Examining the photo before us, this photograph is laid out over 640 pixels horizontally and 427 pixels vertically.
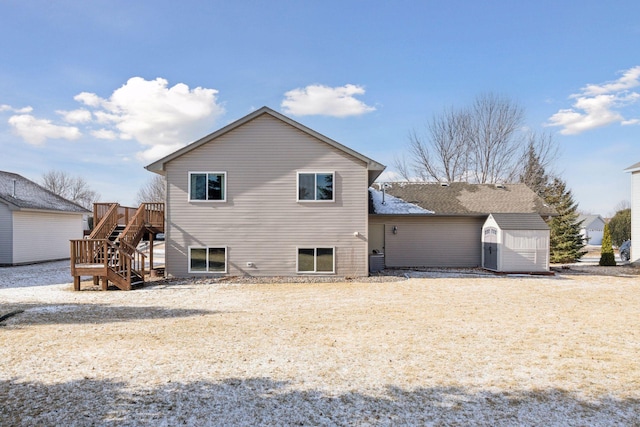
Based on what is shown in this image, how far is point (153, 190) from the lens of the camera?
5469cm

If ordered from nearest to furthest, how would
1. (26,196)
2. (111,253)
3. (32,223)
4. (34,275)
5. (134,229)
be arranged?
1. (111,253)
2. (134,229)
3. (34,275)
4. (32,223)
5. (26,196)

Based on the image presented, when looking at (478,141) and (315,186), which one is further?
(478,141)

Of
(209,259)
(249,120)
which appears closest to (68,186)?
(209,259)

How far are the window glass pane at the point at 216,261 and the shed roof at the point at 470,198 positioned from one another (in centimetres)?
1023

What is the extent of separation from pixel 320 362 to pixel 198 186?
11.3 meters

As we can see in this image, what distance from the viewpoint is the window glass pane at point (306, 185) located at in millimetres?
15633

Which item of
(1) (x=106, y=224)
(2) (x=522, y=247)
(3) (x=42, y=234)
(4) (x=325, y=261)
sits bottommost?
(4) (x=325, y=261)

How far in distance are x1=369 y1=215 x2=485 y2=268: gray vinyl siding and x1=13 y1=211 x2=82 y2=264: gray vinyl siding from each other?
17840 mm

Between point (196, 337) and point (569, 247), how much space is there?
24401 mm

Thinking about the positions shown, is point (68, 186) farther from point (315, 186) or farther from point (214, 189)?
point (315, 186)

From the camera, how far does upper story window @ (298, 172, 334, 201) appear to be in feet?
51.3

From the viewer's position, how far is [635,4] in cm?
1439

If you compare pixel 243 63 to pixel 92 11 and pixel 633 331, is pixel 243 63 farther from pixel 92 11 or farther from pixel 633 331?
pixel 633 331

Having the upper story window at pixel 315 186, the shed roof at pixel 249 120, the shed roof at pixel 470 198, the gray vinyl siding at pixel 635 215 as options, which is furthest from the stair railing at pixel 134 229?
the gray vinyl siding at pixel 635 215
